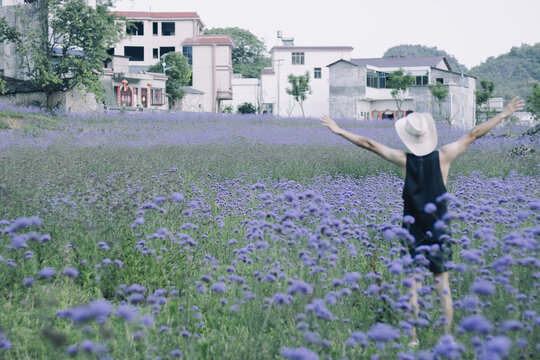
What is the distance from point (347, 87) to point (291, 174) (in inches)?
1824

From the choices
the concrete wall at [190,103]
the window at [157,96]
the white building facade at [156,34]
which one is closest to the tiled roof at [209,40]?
the white building facade at [156,34]

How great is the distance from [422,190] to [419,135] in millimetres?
410

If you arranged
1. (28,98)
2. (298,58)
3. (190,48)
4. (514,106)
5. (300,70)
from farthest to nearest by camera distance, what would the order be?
(298,58) → (300,70) → (190,48) → (28,98) → (514,106)

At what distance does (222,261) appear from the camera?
555 centimetres

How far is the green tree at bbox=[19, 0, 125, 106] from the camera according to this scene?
31016 mm

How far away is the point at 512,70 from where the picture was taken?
110312 mm

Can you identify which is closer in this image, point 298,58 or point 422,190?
point 422,190

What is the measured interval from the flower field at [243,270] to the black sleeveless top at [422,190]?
0.69ft

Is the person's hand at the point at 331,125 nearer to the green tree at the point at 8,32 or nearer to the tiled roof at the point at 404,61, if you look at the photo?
the green tree at the point at 8,32

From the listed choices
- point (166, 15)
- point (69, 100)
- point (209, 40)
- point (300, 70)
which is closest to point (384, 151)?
point (69, 100)

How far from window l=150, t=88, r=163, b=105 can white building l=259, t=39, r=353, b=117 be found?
1448 centimetres

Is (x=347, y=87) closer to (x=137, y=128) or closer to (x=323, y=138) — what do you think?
(x=137, y=128)

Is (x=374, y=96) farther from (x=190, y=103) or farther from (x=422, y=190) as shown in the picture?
(x=422, y=190)

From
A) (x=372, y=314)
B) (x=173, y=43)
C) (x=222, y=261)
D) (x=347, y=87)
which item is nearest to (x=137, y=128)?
(x=222, y=261)
